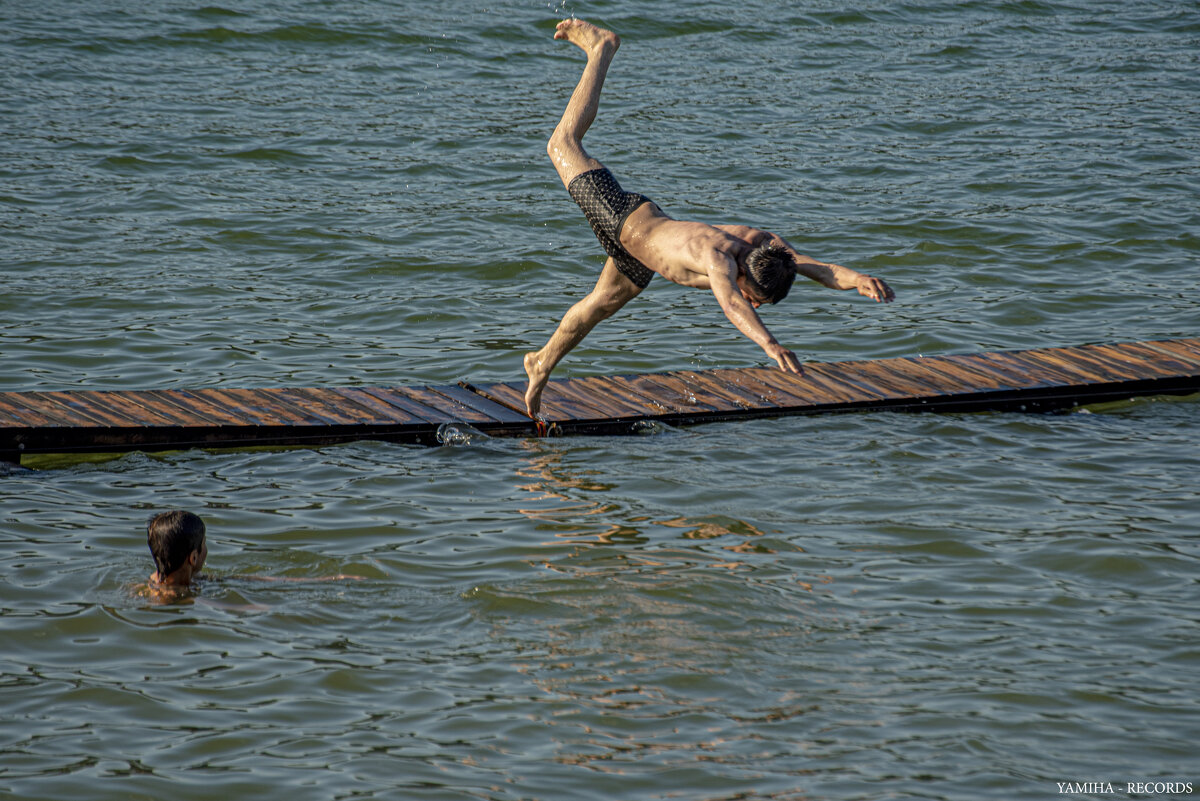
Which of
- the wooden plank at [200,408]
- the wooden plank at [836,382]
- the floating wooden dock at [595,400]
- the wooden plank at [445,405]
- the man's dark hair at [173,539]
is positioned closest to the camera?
the man's dark hair at [173,539]

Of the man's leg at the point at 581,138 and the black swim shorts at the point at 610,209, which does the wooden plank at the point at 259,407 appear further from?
the black swim shorts at the point at 610,209

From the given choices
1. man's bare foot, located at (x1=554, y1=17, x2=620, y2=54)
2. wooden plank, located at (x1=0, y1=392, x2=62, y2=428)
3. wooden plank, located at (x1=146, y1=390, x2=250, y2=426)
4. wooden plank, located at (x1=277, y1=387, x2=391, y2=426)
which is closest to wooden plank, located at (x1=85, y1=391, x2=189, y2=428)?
wooden plank, located at (x1=146, y1=390, x2=250, y2=426)

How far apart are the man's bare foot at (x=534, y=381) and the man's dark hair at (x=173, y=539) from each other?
9.83 ft

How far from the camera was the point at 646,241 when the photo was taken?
7.77 meters

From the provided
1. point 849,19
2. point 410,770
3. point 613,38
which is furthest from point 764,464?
point 849,19

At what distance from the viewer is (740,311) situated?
6.78 metres

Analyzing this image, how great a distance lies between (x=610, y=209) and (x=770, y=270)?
1390 mm

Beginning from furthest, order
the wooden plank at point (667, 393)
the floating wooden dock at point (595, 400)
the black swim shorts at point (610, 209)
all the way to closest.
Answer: the wooden plank at point (667, 393) < the floating wooden dock at point (595, 400) < the black swim shorts at point (610, 209)

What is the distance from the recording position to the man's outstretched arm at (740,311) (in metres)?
6.35

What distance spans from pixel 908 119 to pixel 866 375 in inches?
400

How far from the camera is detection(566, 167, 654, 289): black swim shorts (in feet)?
26.1

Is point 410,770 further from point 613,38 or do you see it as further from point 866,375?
point 866,375

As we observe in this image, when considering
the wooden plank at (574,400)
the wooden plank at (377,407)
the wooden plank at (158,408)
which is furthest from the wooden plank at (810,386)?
the wooden plank at (158,408)

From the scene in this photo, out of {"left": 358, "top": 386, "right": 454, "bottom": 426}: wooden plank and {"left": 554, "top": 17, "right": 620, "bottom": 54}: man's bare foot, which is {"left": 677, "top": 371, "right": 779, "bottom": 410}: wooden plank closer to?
{"left": 358, "top": 386, "right": 454, "bottom": 426}: wooden plank
